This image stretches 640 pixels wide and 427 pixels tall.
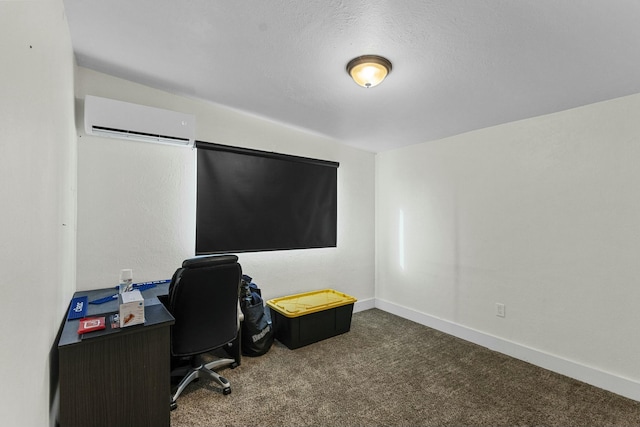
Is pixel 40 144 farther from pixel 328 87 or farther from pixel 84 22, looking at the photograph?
pixel 328 87

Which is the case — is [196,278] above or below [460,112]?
below

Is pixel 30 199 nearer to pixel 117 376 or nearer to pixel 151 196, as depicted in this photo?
pixel 117 376

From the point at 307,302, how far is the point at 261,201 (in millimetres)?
1260

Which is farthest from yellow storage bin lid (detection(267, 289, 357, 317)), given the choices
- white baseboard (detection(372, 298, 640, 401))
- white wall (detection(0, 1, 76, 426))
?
white wall (detection(0, 1, 76, 426))

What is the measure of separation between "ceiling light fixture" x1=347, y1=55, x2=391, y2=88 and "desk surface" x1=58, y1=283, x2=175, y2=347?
2.02m

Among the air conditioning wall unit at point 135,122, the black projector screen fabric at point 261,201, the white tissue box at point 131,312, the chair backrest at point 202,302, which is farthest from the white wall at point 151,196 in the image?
the white tissue box at point 131,312

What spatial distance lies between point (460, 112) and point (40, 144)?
3.07 metres

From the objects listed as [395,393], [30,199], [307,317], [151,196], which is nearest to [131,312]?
[30,199]

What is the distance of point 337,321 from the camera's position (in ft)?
11.0

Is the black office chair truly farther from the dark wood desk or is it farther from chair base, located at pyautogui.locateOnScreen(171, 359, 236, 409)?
the dark wood desk

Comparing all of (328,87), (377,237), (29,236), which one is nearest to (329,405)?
(29,236)

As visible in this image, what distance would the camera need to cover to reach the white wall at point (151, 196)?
2.39m

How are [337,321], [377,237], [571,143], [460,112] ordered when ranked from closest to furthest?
[571,143], [460,112], [337,321], [377,237]

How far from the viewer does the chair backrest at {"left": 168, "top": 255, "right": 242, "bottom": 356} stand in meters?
2.01
